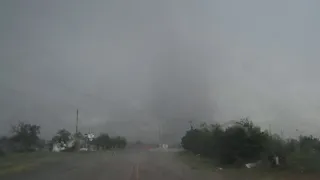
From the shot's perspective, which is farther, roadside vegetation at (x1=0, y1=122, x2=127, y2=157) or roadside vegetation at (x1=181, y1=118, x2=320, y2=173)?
roadside vegetation at (x1=0, y1=122, x2=127, y2=157)

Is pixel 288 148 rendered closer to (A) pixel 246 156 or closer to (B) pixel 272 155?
(B) pixel 272 155

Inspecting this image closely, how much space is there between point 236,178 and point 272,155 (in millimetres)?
9398

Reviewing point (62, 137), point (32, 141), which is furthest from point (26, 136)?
point (62, 137)

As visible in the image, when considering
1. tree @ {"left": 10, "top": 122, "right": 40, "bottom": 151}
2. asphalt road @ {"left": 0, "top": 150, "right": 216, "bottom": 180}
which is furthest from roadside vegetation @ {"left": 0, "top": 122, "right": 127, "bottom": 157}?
asphalt road @ {"left": 0, "top": 150, "right": 216, "bottom": 180}

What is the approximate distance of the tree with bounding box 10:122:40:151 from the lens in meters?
90.7

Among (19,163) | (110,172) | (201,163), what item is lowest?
(110,172)

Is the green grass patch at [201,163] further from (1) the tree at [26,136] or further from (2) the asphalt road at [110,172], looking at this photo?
(1) the tree at [26,136]

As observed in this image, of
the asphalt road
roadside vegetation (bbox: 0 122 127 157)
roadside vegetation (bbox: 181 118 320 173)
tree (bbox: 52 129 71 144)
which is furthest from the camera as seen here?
tree (bbox: 52 129 71 144)

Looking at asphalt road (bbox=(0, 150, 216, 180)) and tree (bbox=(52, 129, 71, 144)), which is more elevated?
tree (bbox=(52, 129, 71, 144))

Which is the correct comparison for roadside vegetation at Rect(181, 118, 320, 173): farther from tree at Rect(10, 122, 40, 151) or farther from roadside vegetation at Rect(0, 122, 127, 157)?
tree at Rect(10, 122, 40, 151)

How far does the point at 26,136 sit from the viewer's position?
92.2 meters

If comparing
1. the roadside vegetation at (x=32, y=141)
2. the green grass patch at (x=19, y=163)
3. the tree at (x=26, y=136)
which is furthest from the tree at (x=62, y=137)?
the green grass patch at (x=19, y=163)

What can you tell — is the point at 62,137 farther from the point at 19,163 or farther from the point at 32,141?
the point at 19,163

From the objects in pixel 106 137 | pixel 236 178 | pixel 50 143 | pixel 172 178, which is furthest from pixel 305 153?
pixel 106 137
